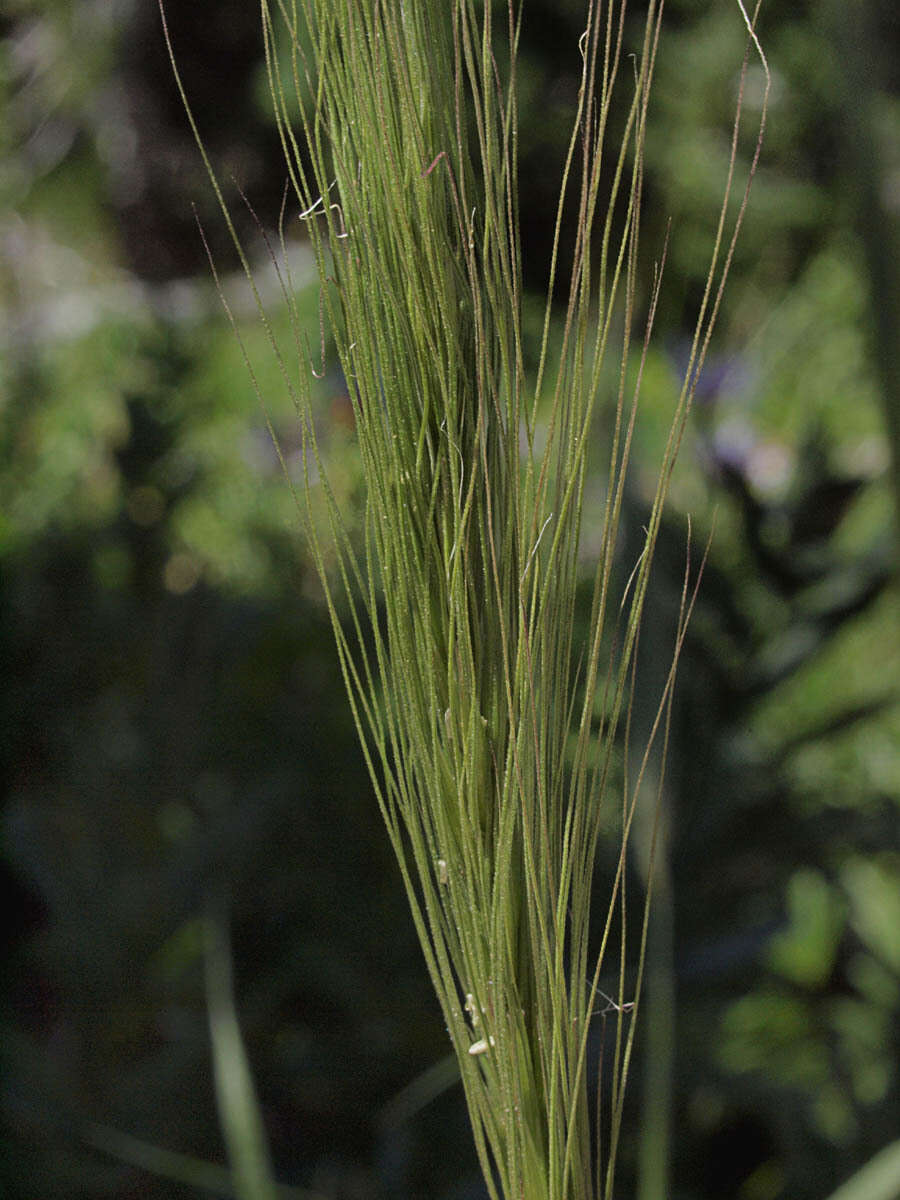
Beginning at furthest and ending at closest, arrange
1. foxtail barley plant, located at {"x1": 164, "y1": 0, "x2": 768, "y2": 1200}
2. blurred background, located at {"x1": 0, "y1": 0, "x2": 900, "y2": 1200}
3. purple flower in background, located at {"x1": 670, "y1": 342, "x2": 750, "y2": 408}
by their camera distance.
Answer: purple flower in background, located at {"x1": 670, "y1": 342, "x2": 750, "y2": 408} < blurred background, located at {"x1": 0, "y1": 0, "x2": 900, "y2": 1200} < foxtail barley plant, located at {"x1": 164, "y1": 0, "x2": 768, "y2": 1200}

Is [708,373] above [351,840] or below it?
above

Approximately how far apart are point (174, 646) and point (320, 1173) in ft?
1.78

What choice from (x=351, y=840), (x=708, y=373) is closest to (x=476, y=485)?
(x=351, y=840)

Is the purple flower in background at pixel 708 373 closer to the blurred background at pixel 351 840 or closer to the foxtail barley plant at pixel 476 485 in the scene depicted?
the blurred background at pixel 351 840

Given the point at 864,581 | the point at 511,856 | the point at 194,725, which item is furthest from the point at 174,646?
the point at 511,856

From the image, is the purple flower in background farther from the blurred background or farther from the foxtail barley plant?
the foxtail barley plant

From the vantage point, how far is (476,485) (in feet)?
0.97

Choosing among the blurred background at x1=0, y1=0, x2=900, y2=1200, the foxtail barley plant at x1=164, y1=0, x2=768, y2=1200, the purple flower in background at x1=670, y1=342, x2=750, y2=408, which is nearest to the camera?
the foxtail barley plant at x1=164, y1=0, x2=768, y2=1200

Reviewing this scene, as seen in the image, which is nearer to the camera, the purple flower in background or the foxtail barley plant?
the foxtail barley plant

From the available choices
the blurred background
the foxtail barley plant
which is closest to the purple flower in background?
the blurred background

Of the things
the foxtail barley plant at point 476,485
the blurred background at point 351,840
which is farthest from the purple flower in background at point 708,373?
the foxtail barley plant at point 476,485

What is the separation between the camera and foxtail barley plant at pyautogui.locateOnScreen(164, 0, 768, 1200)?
28cm

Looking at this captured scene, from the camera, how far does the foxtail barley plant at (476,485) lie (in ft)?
0.93

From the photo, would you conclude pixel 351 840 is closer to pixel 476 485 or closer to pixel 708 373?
pixel 708 373
